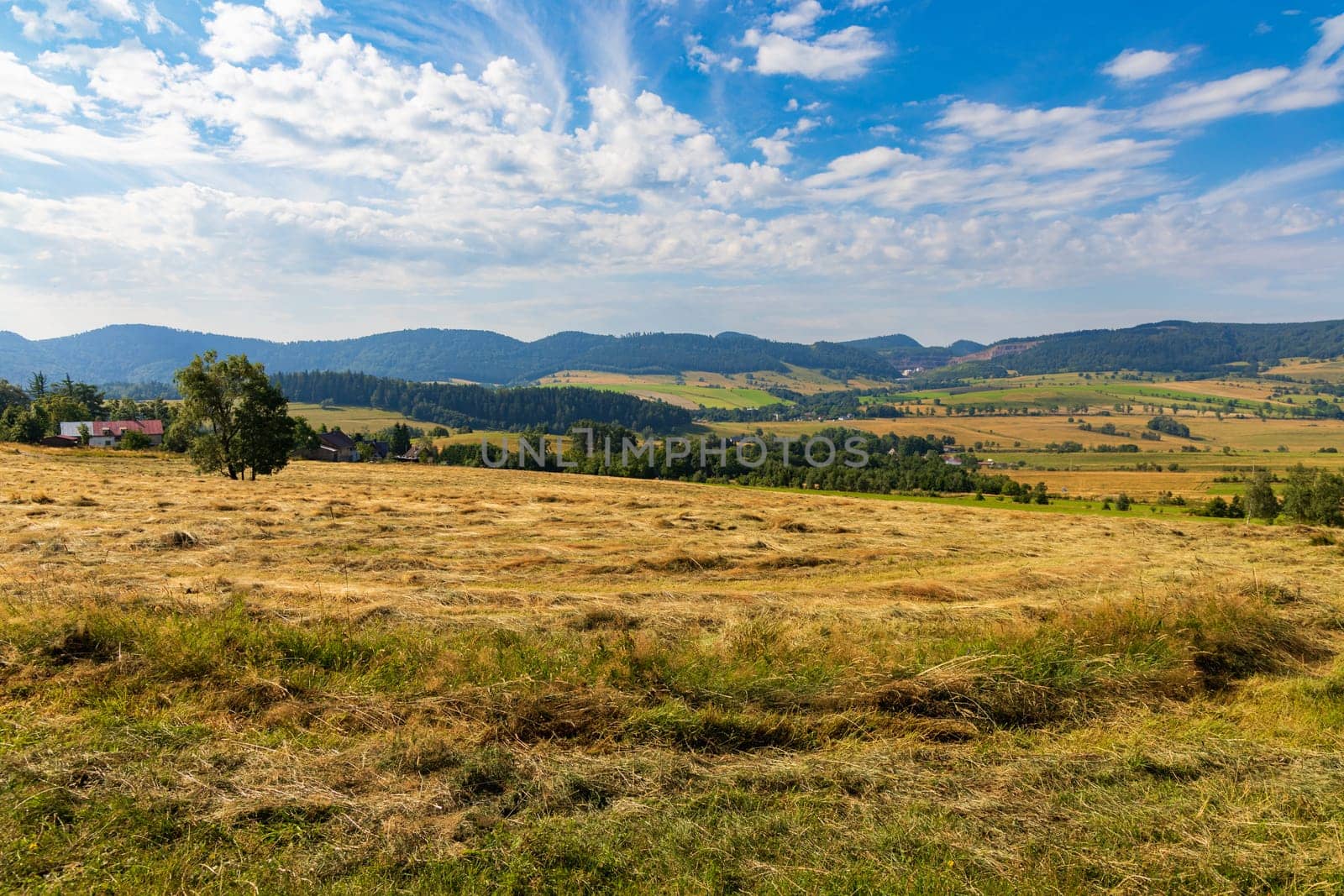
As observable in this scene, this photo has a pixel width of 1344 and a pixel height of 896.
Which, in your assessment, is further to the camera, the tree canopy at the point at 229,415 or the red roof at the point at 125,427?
the red roof at the point at 125,427

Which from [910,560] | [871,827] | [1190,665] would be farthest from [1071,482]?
[871,827]

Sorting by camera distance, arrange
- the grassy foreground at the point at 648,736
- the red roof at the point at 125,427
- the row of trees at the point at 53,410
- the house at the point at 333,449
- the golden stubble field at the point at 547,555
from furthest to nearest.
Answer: the house at the point at 333,449, the red roof at the point at 125,427, the row of trees at the point at 53,410, the golden stubble field at the point at 547,555, the grassy foreground at the point at 648,736

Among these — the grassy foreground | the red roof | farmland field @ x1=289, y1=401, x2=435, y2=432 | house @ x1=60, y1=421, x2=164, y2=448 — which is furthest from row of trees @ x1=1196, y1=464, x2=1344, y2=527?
farmland field @ x1=289, y1=401, x2=435, y2=432

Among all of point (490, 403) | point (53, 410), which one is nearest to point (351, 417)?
point (490, 403)

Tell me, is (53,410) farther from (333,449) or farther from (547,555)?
(547,555)

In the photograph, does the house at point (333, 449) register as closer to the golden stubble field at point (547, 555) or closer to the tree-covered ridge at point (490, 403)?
the tree-covered ridge at point (490, 403)

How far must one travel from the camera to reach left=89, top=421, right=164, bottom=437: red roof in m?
82.8

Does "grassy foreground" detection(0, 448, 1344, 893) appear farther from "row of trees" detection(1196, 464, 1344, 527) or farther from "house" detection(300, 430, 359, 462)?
"house" detection(300, 430, 359, 462)

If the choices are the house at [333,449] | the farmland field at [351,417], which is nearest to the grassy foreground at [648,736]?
the house at [333,449]

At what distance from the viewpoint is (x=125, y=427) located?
84.4 m

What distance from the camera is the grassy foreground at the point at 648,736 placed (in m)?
3.79

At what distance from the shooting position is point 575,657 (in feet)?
21.3

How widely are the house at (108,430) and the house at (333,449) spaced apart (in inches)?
650

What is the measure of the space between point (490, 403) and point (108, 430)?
9091 cm
